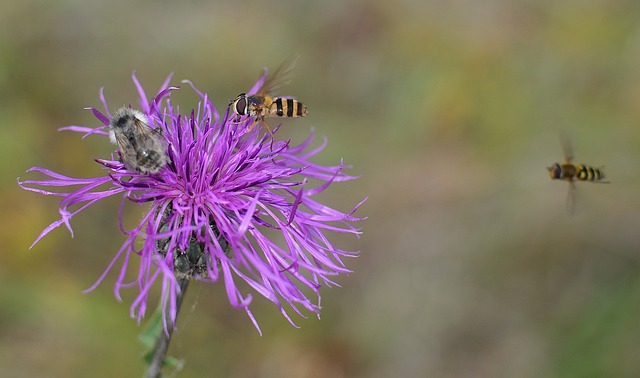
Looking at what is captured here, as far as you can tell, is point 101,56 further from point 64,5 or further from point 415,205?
point 415,205

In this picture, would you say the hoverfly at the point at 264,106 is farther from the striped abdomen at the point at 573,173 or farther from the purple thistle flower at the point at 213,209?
the striped abdomen at the point at 573,173

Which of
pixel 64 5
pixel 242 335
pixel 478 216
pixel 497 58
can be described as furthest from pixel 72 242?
pixel 497 58

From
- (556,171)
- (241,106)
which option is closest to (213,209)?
(241,106)

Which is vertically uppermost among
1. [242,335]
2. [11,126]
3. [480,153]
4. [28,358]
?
[480,153]

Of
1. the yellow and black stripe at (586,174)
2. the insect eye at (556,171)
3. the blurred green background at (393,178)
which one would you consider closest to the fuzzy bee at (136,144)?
the blurred green background at (393,178)

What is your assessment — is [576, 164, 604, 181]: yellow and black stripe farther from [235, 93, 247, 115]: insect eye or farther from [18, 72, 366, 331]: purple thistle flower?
[235, 93, 247, 115]: insect eye

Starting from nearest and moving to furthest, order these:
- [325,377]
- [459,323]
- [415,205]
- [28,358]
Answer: [28,358] < [325,377] < [459,323] < [415,205]
